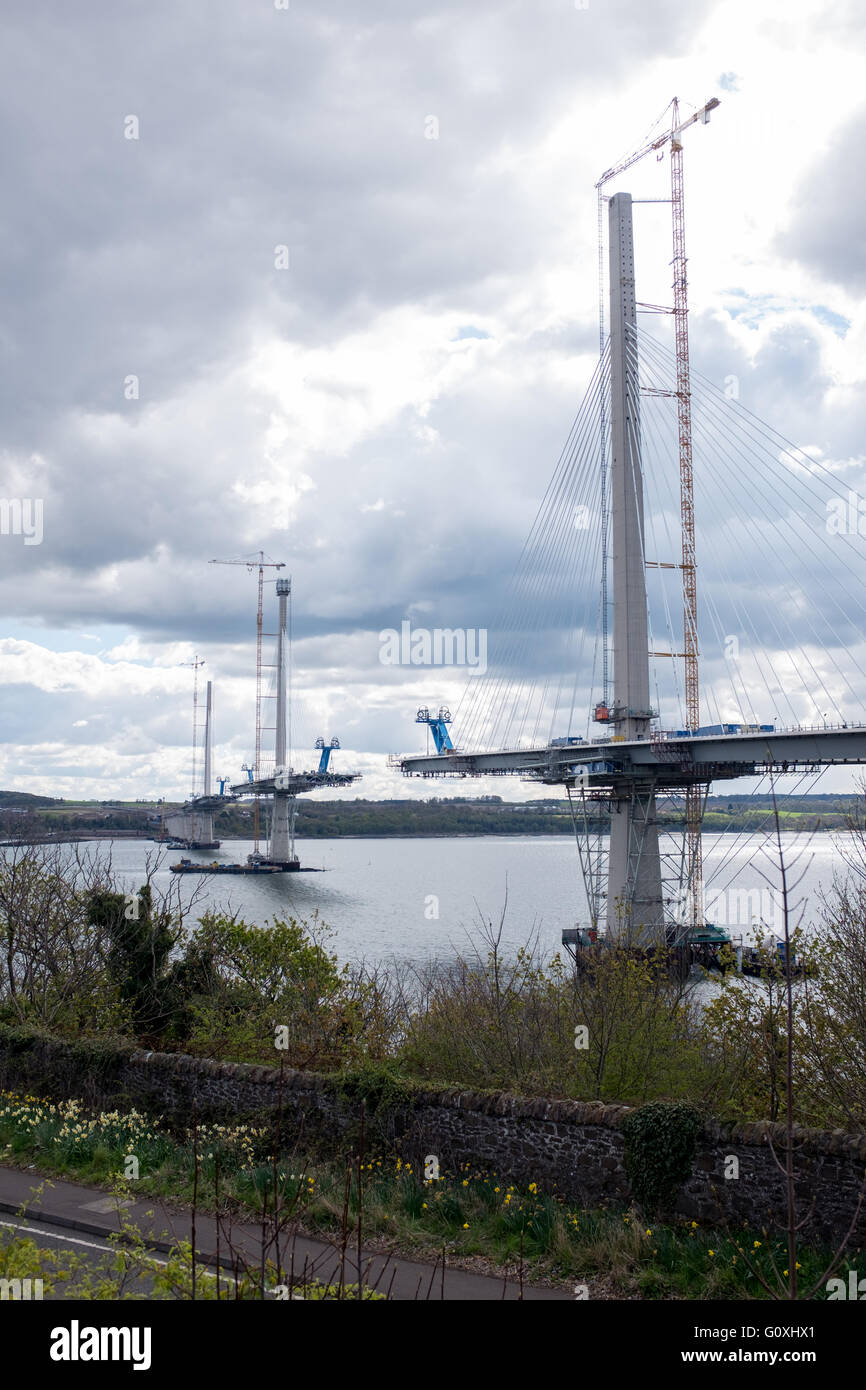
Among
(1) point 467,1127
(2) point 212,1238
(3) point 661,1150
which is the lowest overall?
(2) point 212,1238

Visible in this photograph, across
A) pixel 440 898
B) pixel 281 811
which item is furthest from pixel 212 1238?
pixel 281 811

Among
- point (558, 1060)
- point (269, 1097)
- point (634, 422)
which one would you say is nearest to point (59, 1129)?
point (269, 1097)

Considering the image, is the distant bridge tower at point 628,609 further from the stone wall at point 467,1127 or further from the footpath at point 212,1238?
the footpath at point 212,1238

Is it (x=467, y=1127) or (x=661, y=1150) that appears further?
(x=467, y=1127)

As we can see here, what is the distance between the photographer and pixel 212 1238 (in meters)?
10.7

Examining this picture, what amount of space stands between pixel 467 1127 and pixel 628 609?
119ft

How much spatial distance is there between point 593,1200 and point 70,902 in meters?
14.3

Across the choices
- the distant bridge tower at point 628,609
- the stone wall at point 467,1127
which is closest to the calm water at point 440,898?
the distant bridge tower at point 628,609

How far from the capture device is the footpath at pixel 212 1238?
9.66 meters

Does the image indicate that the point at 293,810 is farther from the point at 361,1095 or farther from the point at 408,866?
the point at 361,1095

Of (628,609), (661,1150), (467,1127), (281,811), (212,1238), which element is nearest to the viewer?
(212,1238)

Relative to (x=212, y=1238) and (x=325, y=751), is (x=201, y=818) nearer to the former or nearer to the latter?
(x=325, y=751)

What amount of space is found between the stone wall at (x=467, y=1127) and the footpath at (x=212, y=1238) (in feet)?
3.74

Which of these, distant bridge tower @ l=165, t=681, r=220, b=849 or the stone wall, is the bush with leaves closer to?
the stone wall
